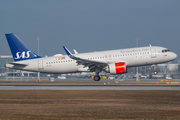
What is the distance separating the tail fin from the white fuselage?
36.1 inches

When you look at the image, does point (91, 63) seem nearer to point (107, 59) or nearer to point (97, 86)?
point (107, 59)

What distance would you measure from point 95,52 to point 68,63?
5.05m

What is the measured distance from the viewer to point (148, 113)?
17391 mm

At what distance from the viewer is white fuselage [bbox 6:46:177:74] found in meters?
46.0

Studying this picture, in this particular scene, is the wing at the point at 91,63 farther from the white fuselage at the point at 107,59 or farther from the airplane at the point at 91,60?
the white fuselage at the point at 107,59

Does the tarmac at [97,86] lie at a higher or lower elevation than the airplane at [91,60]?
lower

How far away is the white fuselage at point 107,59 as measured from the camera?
1810 inches

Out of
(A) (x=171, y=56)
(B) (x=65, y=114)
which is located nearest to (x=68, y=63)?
(A) (x=171, y=56)

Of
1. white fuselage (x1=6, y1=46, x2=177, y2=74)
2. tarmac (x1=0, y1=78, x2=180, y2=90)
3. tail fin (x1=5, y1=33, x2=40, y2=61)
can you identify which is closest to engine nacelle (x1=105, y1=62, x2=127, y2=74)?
white fuselage (x1=6, y1=46, x2=177, y2=74)

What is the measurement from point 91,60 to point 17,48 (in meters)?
13.3

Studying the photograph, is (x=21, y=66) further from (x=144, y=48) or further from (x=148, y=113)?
(x=148, y=113)

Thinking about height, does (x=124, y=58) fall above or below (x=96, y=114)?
above

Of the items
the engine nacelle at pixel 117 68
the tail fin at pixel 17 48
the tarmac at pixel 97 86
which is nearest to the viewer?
the tarmac at pixel 97 86

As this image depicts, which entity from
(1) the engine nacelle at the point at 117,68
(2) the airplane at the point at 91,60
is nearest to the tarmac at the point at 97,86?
(1) the engine nacelle at the point at 117,68
